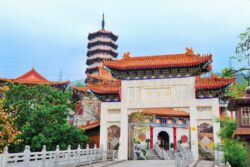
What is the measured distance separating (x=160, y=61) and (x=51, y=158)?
383 inches

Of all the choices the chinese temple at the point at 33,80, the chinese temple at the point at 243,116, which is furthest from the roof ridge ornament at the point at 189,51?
the chinese temple at the point at 33,80

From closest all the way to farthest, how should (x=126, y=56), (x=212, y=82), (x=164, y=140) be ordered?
Answer: (x=212, y=82)
(x=126, y=56)
(x=164, y=140)

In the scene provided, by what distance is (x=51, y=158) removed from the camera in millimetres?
12969

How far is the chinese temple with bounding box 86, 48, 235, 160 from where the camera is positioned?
17953mm

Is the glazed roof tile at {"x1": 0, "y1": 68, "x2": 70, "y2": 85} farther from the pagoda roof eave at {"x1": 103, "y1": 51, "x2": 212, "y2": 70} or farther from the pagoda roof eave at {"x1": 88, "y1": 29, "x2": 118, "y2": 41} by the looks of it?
the pagoda roof eave at {"x1": 88, "y1": 29, "x2": 118, "y2": 41}

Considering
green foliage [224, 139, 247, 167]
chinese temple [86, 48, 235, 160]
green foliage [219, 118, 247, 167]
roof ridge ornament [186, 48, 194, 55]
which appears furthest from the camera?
roof ridge ornament [186, 48, 194, 55]

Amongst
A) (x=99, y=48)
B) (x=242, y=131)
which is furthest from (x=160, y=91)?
(x=99, y=48)

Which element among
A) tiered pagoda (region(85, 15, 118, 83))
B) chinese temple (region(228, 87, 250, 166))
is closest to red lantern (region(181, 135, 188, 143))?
tiered pagoda (region(85, 15, 118, 83))

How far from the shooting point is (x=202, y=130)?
35.1 m

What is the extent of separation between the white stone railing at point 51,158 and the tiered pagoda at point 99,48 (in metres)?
30.3

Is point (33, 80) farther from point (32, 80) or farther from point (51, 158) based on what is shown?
point (51, 158)

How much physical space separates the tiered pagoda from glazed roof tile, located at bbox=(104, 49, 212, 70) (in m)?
27.3

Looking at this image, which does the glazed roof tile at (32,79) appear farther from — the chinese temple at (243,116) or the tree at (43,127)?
the chinese temple at (243,116)

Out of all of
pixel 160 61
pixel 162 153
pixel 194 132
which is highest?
pixel 160 61
